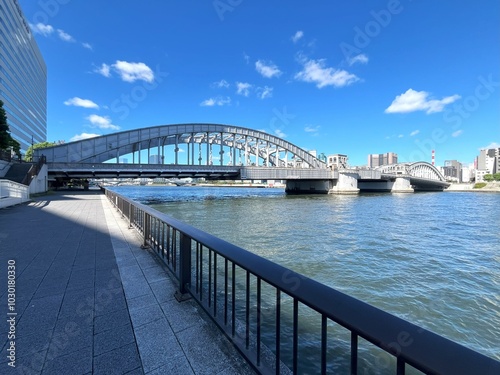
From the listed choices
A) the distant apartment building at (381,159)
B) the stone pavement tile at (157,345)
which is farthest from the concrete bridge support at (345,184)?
the distant apartment building at (381,159)

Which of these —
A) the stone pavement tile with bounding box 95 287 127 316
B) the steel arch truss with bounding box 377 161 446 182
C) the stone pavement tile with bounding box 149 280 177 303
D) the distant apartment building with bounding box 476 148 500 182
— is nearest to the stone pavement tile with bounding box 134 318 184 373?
the stone pavement tile with bounding box 149 280 177 303

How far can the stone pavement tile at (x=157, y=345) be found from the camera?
2.33 metres

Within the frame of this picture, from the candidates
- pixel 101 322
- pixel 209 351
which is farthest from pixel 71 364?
pixel 209 351

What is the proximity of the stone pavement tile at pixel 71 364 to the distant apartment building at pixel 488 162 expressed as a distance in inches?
5985

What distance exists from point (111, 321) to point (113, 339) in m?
0.39

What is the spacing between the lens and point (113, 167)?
32719 millimetres

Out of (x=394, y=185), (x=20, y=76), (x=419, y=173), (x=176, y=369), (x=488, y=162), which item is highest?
(x=20, y=76)

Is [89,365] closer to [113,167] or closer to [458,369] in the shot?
[458,369]

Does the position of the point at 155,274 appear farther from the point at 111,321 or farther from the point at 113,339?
the point at 113,339

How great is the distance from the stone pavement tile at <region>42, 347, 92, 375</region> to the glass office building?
3572 inches

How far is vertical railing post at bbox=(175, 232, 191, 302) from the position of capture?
11.1ft

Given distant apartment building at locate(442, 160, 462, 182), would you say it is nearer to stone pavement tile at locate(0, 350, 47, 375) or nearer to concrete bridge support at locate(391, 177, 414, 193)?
concrete bridge support at locate(391, 177, 414, 193)

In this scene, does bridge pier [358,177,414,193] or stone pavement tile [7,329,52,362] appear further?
bridge pier [358,177,414,193]

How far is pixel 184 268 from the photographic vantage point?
345 centimetres
